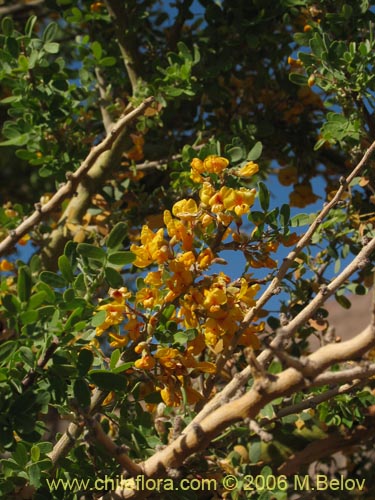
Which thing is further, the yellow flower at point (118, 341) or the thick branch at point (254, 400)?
the yellow flower at point (118, 341)

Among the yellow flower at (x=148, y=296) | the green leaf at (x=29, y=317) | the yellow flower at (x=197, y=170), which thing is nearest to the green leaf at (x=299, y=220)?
the yellow flower at (x=197, y=170)

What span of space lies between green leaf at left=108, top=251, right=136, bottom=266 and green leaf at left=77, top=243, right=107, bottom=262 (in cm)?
1

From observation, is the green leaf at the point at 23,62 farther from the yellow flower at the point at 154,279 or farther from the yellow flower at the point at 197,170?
the yellow flower at the point at 154,279

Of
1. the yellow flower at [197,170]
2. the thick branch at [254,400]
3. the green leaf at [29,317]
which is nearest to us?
the thick branch at [254,400]

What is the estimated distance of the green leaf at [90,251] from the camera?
0.95 m

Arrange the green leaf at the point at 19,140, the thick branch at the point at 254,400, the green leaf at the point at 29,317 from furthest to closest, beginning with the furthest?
1. the green leaf at the point at 19,140
2. the green leaf at the point at 29,317
3. the thick branch at the point at 254,400

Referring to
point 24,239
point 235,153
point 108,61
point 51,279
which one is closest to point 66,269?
point 51,279

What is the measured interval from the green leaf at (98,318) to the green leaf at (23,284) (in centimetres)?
10

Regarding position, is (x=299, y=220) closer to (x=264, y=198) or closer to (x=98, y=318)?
(x=264, y=198)

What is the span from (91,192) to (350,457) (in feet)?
3.27

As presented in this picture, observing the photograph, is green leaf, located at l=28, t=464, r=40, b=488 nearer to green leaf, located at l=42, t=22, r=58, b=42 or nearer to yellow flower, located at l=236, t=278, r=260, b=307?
yellow flower, located at l=236, t=278, r=260, b=307

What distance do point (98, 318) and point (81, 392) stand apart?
0.33ft

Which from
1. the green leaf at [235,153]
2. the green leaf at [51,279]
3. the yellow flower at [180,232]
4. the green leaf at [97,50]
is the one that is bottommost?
the green leaf at [51,279]

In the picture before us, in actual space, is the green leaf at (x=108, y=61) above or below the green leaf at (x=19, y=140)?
above
